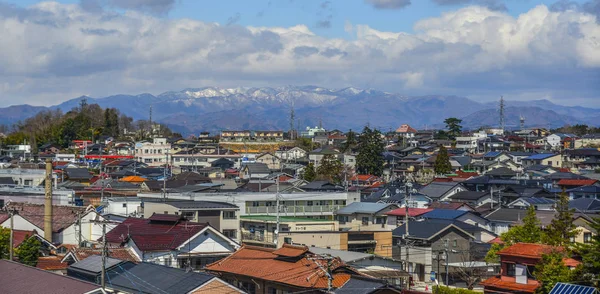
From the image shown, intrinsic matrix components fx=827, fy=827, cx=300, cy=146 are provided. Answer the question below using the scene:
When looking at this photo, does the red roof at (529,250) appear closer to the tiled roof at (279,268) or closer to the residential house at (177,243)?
the tiled roof at (279,268)

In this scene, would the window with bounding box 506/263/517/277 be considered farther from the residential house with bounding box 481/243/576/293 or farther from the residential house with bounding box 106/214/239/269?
the residential house with bounding box 106/214/239/269

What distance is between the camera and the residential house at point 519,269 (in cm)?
2119

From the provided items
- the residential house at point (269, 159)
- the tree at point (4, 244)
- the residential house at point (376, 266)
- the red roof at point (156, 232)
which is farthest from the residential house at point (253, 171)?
the residential house at point (376, 266)

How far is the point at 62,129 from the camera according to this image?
307 feet

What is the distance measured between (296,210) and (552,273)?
72.6 ft

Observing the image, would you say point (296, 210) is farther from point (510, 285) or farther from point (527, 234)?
point (510, 285)

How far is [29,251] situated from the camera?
85.0 ft

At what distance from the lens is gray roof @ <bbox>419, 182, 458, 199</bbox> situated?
50719 millimetres

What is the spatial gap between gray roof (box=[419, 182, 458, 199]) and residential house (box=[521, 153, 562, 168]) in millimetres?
23156

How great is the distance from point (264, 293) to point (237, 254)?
2546mm

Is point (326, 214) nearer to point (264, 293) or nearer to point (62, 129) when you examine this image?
Result: point (264, 293)

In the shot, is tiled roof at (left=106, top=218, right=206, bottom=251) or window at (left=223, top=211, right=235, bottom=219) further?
window at (left=223, top=211, right=235, bottom=219)

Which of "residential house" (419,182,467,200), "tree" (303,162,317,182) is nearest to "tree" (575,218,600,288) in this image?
"residential house" (419,182,467,200)

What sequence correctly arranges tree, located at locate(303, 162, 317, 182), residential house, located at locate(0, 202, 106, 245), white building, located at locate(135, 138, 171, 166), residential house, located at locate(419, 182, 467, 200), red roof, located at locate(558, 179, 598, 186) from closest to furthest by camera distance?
residential house, located at locate(0, 202, 106, 245) < residential house, located at locate(419, 182, 467, 200) < red roof, located at locate(558, 179, 598, 186) < tree, located at locate(303, 162, 317, 182) < white building, located at locate(135, 138, 171, 166)
